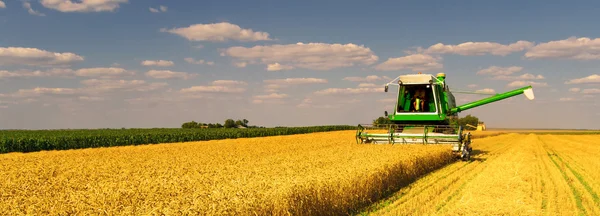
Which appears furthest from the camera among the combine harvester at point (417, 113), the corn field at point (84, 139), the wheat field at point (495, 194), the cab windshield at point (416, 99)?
the corn field at point (84, 139)

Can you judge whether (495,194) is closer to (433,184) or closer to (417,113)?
(433,184)

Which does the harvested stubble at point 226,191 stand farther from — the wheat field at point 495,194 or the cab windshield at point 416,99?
the cab windshield at point 416,99

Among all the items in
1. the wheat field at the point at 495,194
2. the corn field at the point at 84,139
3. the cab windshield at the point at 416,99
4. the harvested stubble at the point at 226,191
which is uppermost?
the cab windshield at the point at 416,99

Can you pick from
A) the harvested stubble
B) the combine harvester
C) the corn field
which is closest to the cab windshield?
the combine harvester

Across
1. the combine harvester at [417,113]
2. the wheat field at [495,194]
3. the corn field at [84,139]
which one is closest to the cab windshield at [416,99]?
the combine harvester at [417,113]

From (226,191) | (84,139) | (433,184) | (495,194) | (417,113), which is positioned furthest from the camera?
(84,139)

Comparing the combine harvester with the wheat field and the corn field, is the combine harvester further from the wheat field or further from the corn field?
the corn field

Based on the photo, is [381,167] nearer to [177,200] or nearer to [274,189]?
[274,189]

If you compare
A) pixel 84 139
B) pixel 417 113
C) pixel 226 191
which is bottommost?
pixel 226 191

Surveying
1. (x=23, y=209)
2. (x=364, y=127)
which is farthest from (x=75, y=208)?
(x=364, y=127)

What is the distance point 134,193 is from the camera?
6.83 m

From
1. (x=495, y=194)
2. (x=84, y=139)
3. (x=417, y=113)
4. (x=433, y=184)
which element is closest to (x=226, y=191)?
(x=495, y=194)

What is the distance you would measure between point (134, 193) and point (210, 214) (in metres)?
1.93

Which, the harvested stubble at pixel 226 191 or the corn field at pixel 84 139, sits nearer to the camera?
the harvested stubble at pixel 226 191
